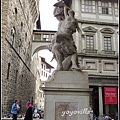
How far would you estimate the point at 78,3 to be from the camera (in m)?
21.6

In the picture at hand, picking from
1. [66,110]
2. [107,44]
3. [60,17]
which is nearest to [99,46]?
[107,44]

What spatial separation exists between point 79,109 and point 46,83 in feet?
3.36

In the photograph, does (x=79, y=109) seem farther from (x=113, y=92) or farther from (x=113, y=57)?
(x=113, y=57)

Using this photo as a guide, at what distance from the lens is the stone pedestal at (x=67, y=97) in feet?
14.8

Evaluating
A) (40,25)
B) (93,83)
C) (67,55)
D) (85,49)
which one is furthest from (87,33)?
(40,25)

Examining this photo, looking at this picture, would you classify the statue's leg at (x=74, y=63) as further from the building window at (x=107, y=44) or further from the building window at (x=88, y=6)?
the building window at (x=88, y=6)

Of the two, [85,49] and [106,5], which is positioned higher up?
[106,5]

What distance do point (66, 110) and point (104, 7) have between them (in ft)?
63.8

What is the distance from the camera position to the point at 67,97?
4.64 metres

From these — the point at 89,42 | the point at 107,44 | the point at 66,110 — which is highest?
the point at 89,42

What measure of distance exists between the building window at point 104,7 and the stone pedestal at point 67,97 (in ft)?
60.7

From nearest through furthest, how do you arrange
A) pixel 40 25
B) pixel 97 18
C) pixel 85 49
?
pixel 85 49
pixel 97 18
pixel 40 25

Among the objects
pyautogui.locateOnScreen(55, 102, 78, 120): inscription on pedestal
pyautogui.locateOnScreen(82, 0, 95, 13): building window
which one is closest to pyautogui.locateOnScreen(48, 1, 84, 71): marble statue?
pyautogui.locateOnScreen(55, 102, 78, 120): inscription on pedestal

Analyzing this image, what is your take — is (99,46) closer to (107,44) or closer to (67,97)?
(107,44)
